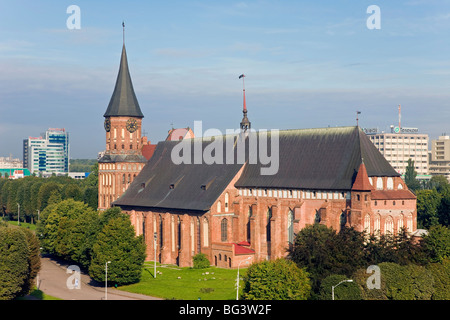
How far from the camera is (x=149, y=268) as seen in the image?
117312mm

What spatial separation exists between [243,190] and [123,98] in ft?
124

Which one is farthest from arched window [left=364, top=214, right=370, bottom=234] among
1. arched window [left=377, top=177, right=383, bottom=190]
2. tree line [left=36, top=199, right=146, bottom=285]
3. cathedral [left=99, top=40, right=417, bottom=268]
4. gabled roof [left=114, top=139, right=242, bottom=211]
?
tree line [left=36, top=199, right=146, bottom=285]

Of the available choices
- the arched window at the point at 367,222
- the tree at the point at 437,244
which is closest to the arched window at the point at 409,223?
the tree at the point at 437,244

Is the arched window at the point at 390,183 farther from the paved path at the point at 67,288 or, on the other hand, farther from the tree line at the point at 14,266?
the tree line at the point at 14,266

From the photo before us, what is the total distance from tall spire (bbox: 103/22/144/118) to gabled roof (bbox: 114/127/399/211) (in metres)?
9.88

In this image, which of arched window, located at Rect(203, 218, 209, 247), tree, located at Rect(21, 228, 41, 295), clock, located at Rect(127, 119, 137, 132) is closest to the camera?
tree, located at Rect(21, 228, 41, 295)

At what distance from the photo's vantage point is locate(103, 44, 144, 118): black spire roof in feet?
456

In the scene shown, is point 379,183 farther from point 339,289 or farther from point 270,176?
point 339,289

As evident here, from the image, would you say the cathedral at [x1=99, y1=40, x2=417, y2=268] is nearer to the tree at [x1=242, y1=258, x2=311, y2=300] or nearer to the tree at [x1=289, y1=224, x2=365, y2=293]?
the tree at [x1=289, y1=224, x2=365, y2=293]

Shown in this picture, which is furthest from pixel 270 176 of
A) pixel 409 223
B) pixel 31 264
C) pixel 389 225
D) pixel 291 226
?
pixel 31 264

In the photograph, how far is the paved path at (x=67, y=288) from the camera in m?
93.2
